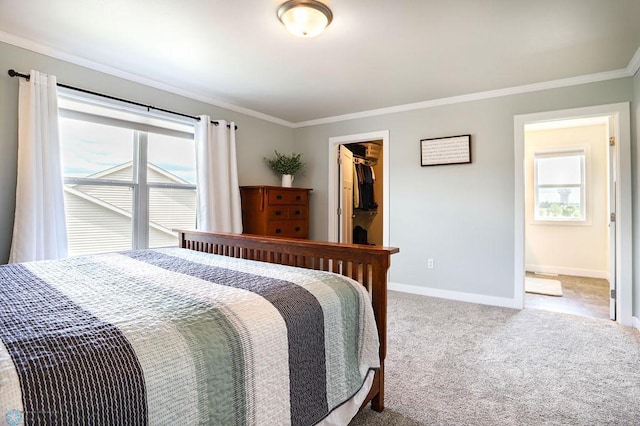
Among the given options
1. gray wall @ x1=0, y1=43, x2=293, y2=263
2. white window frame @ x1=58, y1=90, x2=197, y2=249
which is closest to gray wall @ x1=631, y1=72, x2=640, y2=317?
gray wall @ x1=0, y1=43, x2=293, y2=263

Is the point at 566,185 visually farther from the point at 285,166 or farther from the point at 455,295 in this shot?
the point at 285,166

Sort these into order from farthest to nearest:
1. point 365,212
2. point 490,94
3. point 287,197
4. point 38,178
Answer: point 365,212
point 287,197
point 490,94
point 38,178

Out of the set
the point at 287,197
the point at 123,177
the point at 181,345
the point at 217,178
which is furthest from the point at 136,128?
the point at 181,345

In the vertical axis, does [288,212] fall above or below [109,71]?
below

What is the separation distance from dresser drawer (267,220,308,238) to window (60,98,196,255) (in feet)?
2.93

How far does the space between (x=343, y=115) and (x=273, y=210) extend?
1626 millimetres

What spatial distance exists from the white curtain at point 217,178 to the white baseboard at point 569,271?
15.5ft

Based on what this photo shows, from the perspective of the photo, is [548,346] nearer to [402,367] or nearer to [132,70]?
[402,367]

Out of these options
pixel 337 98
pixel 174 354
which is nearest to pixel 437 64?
pixel 337 98

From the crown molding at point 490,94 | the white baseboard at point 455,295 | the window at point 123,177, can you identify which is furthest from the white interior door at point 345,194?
the window at point 123,177

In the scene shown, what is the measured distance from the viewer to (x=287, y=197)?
167 inches

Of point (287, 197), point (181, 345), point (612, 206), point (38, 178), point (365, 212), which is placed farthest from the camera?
point (365, 212)

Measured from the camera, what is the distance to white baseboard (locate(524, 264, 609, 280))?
A: 16.1ft

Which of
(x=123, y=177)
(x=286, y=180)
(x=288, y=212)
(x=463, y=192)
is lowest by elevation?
(x=288, y=212)
